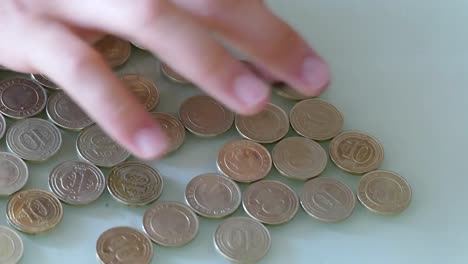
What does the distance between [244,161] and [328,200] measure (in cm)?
10

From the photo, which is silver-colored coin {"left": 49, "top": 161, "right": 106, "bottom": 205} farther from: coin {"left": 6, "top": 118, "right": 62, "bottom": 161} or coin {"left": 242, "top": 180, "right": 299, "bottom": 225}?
coin {"left": 242, "top": 180, "right": 299, "bottom": 225}

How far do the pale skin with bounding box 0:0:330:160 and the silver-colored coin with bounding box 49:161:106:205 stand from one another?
0.09 m

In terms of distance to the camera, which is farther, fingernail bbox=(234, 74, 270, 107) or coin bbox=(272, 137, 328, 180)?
coin bbox=(272, 137, 328, 180)

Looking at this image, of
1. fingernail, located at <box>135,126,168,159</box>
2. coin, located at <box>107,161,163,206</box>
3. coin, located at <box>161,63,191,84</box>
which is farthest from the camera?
coin, located at <box>161,63,191,84</box>

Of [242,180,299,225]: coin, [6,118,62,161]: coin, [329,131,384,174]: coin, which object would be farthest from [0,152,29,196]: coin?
[329,131,384,174]: coin

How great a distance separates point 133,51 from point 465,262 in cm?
45

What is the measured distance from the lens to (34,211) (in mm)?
810

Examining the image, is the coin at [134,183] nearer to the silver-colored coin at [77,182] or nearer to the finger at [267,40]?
the silver-colored coin at [77,182]

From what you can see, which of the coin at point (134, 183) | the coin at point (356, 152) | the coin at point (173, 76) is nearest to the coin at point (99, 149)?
the coin at point (134, 183)

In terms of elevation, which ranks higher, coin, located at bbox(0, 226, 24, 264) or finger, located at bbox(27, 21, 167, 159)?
finger, located at bbox(27, 21, 167, 159)

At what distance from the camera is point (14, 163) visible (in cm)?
84

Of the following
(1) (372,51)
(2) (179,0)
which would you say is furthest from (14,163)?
(1) (372,51)

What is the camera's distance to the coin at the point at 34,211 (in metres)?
0.80

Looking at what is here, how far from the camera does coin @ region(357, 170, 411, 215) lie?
2.86ft
